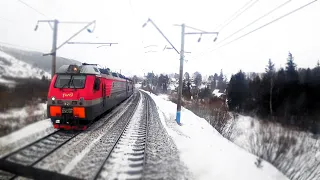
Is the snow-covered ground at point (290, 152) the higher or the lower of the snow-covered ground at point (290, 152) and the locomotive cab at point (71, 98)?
the lower

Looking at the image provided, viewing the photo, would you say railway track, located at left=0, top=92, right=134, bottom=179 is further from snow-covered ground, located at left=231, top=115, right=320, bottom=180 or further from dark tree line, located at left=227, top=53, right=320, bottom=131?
dark tree line, located at left=227, top=53, right=320, bottom=131

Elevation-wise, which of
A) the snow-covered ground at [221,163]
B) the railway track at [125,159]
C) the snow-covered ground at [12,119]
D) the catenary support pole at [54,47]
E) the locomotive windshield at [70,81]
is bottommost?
the snow-covered ground at [221,163]

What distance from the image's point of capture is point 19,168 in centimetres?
356

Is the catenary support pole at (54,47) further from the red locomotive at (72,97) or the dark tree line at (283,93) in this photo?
the dark tree line at (283,93)

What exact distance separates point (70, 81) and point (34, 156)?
188 inches

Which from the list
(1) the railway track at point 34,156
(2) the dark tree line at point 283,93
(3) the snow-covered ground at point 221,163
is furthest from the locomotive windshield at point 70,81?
(2) the dark tree line at point 283,93

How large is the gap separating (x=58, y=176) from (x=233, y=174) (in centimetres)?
446

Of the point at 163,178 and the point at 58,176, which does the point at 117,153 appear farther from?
the point at 58,176

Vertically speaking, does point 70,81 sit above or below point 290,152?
above

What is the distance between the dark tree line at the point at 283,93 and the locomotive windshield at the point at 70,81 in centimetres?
1480

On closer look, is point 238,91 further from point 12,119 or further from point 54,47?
point 12,119

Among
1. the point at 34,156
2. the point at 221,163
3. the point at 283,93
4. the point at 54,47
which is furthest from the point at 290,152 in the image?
the point at 283,93

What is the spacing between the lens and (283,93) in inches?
1170

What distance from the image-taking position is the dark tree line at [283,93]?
74.8 ft
